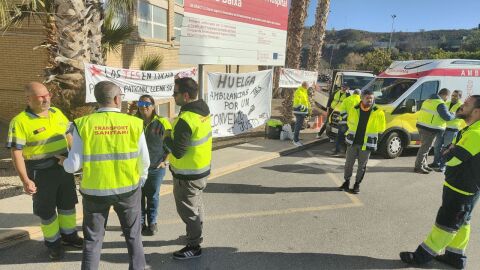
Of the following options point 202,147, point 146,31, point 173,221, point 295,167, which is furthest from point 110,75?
point 146,31

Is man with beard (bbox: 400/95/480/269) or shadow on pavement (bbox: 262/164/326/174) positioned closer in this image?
man with beard (bbox: 400/95/480/269)

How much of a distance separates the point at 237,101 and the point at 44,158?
20.1 ft

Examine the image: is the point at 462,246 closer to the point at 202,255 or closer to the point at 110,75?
the point at 202,255

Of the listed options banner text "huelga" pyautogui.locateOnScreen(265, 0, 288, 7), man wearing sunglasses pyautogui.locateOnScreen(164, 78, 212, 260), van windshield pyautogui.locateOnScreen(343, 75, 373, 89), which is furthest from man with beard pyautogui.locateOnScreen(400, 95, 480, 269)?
van windshield pyautogui.locateOnScreen(343, 75, 373, 89)

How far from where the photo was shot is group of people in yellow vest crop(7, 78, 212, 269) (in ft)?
10.3

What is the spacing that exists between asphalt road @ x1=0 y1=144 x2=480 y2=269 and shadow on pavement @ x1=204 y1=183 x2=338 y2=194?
0.06ft

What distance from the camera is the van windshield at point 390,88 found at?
988 cm

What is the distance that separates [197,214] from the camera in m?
4.16

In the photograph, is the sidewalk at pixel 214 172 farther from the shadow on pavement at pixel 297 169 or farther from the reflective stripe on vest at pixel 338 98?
the reflective stripe on vest at pixel 338 98

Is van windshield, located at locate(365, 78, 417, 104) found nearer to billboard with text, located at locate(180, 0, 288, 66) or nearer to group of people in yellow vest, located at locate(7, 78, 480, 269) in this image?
billboard with text, located at locate(180, 0, 288, 66)

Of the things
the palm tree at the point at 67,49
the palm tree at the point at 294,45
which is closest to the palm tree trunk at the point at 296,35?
the palm tree at the point at 294,45

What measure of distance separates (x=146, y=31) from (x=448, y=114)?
11.1m

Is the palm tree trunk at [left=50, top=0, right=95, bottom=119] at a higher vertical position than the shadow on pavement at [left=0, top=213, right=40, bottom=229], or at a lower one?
higher

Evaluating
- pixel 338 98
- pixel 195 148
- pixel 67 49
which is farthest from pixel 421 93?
pixel 67 49
